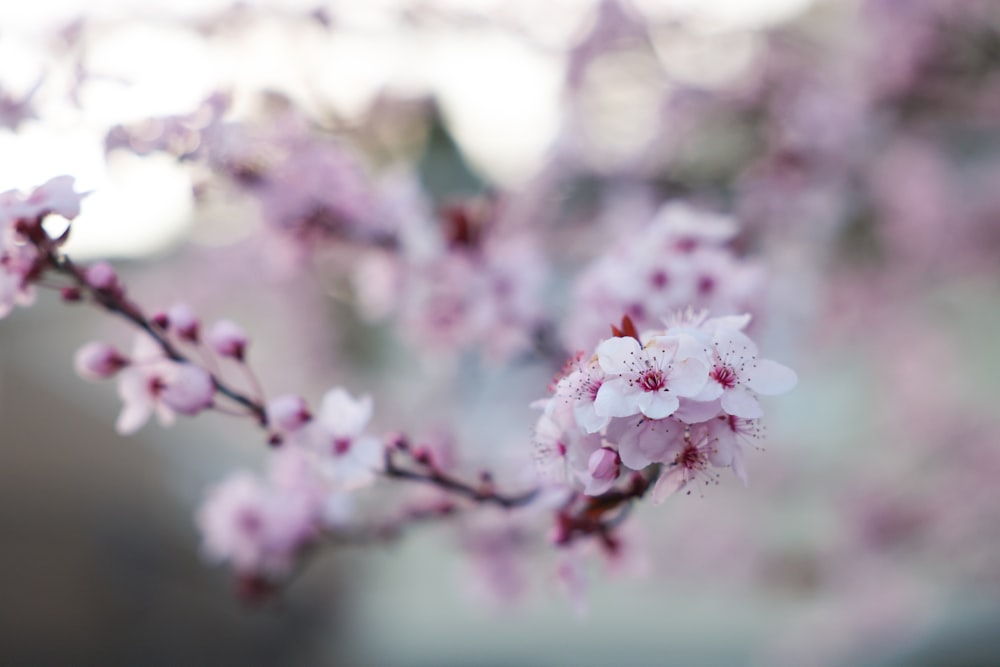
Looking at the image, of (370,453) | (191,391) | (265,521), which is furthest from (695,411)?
(265,521)

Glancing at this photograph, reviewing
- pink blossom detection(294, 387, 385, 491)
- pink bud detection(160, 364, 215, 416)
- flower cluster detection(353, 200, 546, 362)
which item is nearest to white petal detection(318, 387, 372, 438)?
pink blossom detection(294, 387, 385, 491)

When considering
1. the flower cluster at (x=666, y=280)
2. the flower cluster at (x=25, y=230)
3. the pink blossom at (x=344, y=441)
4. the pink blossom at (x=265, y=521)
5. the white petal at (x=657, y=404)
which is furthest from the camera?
the pink blossom at (x=265, y=521)

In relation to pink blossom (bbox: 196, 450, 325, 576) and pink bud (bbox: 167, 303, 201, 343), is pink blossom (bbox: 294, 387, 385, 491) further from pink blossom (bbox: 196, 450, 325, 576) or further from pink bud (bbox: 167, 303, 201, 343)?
pink blossom (bbox: 196, 450, 325, 576)

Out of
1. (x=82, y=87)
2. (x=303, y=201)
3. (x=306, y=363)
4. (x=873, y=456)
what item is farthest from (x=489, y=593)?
(x=873, y=456)

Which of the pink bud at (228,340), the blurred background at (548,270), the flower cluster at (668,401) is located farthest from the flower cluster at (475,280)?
the flower cluster at (668,401)

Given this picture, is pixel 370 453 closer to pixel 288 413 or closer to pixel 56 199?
pixel 288 413

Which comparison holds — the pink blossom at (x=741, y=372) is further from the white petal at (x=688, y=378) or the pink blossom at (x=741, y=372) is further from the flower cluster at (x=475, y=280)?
the flower cluster at (x=475, y=280)
